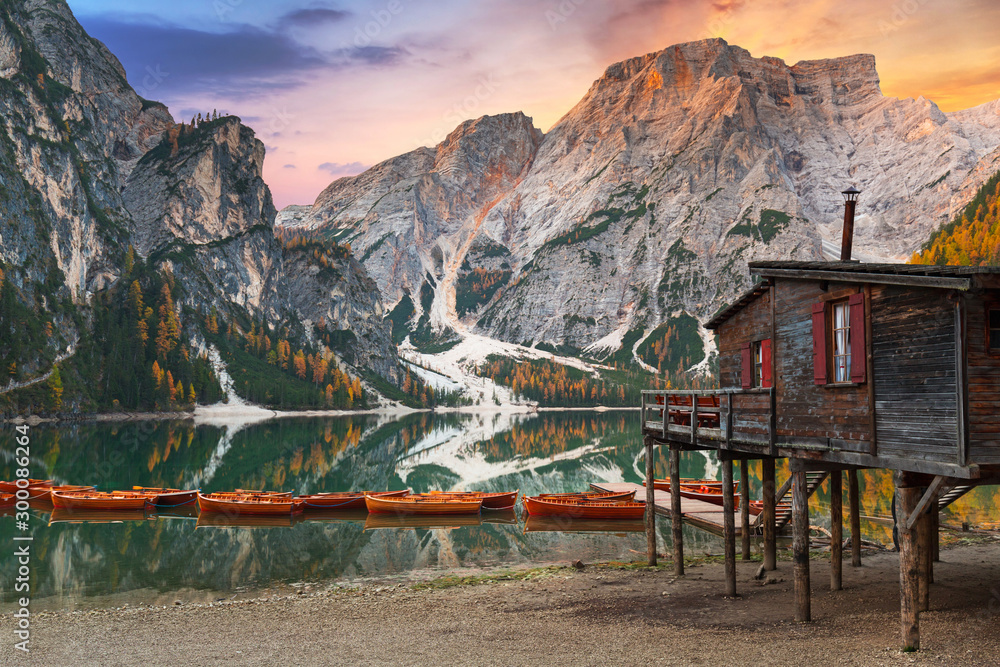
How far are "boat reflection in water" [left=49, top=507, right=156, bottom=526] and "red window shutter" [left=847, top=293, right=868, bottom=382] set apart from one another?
4821cm

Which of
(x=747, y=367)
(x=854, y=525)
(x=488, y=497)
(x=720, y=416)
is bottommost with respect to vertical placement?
(x=488, y=497)

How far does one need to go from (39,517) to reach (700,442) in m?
47.0

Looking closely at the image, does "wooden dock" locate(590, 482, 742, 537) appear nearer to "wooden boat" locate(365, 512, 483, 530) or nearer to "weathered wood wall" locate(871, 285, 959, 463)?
"wooden boat" locate(365, 512, 483, 530)

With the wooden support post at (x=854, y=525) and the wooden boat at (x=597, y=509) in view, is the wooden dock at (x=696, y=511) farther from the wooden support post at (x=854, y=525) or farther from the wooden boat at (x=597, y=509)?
the wooden support post at (x=854, y=525)

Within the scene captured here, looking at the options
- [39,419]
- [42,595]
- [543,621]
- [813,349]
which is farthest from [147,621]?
[39,419]

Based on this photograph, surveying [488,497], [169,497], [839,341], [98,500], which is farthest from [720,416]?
[98,500]

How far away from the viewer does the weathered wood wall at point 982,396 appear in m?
15.2

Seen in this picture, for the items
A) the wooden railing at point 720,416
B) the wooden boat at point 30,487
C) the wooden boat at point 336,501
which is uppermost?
the wooden railing at point 720,416

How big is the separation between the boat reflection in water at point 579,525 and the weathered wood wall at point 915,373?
31183mm

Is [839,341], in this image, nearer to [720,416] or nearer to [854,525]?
Answer: [720,416]

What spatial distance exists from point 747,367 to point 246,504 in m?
→ 37.7

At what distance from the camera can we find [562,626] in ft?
74.8

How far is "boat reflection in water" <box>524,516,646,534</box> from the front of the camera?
47.1m

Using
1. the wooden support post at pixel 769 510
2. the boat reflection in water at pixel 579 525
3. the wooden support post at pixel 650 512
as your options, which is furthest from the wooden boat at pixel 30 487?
the wooden support post at pixel 769 510
